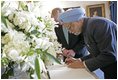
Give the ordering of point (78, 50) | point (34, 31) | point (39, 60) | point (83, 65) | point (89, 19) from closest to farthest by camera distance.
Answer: point (39, 60) → point (34, 31) → point (83, 65) → point (89, 19) → point (78, 50)

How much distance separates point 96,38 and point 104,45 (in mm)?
69

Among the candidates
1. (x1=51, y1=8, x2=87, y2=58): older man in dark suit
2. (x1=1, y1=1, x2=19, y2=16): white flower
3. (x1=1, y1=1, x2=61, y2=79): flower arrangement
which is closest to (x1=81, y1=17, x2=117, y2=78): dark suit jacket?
(x1=51, y1=8, x2=87, y2=58): older man in dark suit

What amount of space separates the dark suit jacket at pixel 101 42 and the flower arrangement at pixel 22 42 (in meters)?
0.68

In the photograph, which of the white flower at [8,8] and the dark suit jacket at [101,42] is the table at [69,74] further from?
the white flower at [8,8]

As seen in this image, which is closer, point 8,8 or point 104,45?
point 8,8

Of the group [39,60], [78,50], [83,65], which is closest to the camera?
[39,60]

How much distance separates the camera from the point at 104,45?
1.53 metres

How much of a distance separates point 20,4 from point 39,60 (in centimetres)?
25

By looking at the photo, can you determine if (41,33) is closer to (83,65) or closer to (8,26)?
(8,26)

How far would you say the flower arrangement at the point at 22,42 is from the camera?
73 centimetres

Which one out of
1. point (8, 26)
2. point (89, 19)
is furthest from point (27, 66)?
point (89, 19)

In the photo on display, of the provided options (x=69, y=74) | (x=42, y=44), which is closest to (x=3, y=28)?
(x=42, y=44)

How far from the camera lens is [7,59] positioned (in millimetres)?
737

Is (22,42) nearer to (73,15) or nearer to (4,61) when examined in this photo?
(4,61)
